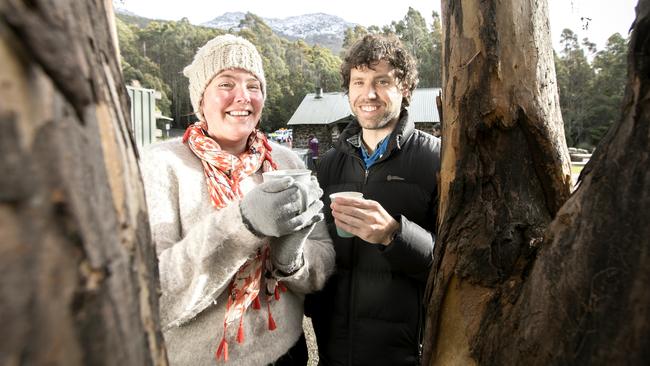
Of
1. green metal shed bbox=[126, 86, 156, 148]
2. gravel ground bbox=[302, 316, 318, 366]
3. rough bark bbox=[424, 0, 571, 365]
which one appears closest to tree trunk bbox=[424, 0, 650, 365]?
rough bark bbox=[424, 0, 571, 365]

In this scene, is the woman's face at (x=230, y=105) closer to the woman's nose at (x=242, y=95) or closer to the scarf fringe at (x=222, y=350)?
the woman's nose at (x=242, y=95)

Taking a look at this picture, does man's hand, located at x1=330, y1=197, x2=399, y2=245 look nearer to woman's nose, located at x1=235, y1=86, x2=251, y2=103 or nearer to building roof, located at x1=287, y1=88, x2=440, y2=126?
woman's nose, located at x1=235, y1=86, x2=251, y2=103

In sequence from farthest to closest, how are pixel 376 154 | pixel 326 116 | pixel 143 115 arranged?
pixel 326 116
pixel 143 115
pixel 376 154

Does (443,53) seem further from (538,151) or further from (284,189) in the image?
(284,189)

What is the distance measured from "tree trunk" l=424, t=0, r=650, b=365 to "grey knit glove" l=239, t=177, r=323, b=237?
60cm

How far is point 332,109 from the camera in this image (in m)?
28.7

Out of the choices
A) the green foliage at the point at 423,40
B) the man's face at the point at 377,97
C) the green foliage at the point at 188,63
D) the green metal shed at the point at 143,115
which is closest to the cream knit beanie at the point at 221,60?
the man's face at the point at 377,97

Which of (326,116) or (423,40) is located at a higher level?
(423,40)

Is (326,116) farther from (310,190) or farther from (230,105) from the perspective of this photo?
(310,190)

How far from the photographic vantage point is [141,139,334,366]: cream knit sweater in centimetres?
159

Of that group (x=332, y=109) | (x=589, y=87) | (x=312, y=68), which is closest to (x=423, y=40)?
(x=312, y=68)

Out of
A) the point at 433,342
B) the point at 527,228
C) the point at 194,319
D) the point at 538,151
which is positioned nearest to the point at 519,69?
the point at 538,151

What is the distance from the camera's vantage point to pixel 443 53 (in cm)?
132

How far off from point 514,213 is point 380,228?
29.5 inches
